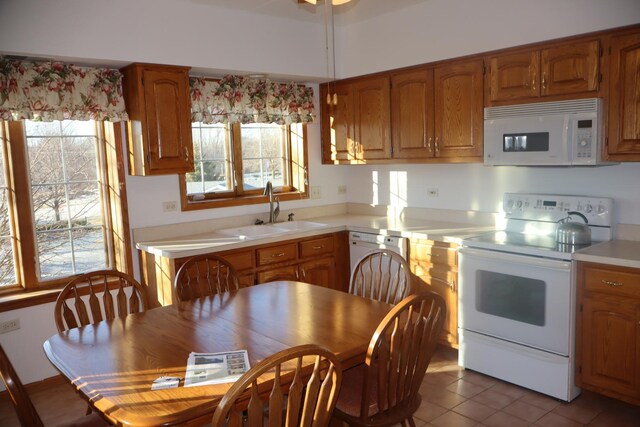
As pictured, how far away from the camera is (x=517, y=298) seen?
3084 millimetres

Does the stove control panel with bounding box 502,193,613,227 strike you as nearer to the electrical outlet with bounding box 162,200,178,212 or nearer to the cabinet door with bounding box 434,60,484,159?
the cabinet door with bounding box 434,60,484,159

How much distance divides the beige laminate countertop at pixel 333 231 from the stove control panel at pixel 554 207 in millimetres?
248

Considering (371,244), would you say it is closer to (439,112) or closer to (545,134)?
(439,112)

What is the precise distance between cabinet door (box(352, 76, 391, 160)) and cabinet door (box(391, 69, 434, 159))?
0.07m

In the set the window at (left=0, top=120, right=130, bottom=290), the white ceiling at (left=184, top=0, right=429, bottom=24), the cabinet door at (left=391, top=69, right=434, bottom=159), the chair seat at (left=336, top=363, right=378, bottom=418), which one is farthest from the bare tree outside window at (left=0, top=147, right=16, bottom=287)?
the cabinet door at (left=391, top=69, right=434, bottom=159)

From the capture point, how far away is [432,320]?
2002 mm

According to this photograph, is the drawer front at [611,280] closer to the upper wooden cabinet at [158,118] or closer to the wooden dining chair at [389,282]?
the wooden dining chair at [389,282]

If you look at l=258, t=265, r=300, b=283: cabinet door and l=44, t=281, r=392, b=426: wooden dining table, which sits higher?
l=44, t=281, r=392, b=426: wooden dining table

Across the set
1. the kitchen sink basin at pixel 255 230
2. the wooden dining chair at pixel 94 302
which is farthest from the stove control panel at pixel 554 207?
the wooden dining chair at pixel 94 302

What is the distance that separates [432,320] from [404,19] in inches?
108

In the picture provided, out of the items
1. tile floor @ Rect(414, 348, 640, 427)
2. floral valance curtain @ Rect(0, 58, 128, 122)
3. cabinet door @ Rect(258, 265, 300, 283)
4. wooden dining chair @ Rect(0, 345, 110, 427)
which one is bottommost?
tile floor @ Rect(414, 348, 640, 427)

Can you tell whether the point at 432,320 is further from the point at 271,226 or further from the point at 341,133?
the point at 341,133

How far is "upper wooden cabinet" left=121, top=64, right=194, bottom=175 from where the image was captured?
3381mm

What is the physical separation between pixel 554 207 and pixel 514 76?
0.88 meters
